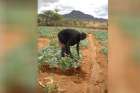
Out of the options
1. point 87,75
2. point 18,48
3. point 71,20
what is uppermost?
point 71,20

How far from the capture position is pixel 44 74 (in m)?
1.72

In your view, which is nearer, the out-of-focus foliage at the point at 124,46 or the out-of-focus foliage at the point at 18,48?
the out-of-focus foliage at the point at 124,46

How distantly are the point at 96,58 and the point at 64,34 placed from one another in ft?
0.77

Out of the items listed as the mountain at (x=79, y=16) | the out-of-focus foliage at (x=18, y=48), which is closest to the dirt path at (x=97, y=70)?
the mountain at (x=79, y=16)

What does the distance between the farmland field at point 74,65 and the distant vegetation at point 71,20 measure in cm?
3

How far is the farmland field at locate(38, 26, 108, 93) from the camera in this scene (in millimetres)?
1657

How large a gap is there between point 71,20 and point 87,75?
333 millimetres

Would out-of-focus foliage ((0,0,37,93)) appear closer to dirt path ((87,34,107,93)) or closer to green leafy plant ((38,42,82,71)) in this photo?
green leafy plant ((38,42,82,71))

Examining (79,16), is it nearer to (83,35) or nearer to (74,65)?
(83,35)

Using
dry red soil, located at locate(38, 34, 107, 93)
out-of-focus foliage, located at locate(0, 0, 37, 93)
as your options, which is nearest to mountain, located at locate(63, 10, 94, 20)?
dry red soil, located at locate(38, 34, 107, 93)

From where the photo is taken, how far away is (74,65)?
170cm

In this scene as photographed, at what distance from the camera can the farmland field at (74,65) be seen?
5.44 ft

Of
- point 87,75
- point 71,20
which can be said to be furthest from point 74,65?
point 71,20

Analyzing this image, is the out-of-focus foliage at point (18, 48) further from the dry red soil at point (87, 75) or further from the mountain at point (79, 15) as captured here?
the mountain at point (79, 15)
